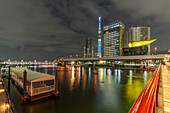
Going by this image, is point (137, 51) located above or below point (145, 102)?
above

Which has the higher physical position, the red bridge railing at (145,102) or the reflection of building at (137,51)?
the reflection of building at (137,51)

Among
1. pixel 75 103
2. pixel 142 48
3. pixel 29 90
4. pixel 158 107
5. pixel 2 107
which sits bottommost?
pixel 75 103

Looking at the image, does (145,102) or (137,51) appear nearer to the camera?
(145,102)

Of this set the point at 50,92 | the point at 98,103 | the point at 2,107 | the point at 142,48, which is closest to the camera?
the point at 2,107

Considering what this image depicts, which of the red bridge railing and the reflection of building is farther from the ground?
the reflection of building

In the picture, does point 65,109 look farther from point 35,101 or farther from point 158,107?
point 158,107

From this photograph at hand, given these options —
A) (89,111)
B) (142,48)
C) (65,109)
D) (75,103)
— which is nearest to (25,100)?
(65,109)

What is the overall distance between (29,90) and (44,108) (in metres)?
4.21

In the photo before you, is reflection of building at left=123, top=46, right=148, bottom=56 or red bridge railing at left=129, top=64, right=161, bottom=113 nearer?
red bridge railing at left=129, top=64, right=161, bottom=113

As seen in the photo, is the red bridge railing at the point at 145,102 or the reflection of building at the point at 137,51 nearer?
the red bridge railing at the point at 145,102

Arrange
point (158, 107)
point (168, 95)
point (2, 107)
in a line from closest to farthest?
1. point (158, 107)
2. point (168, 95)
3. point (2, 107)

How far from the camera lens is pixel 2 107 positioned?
1129 cm

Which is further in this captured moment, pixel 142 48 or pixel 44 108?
pixel 142 48

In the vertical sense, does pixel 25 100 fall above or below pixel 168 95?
below
